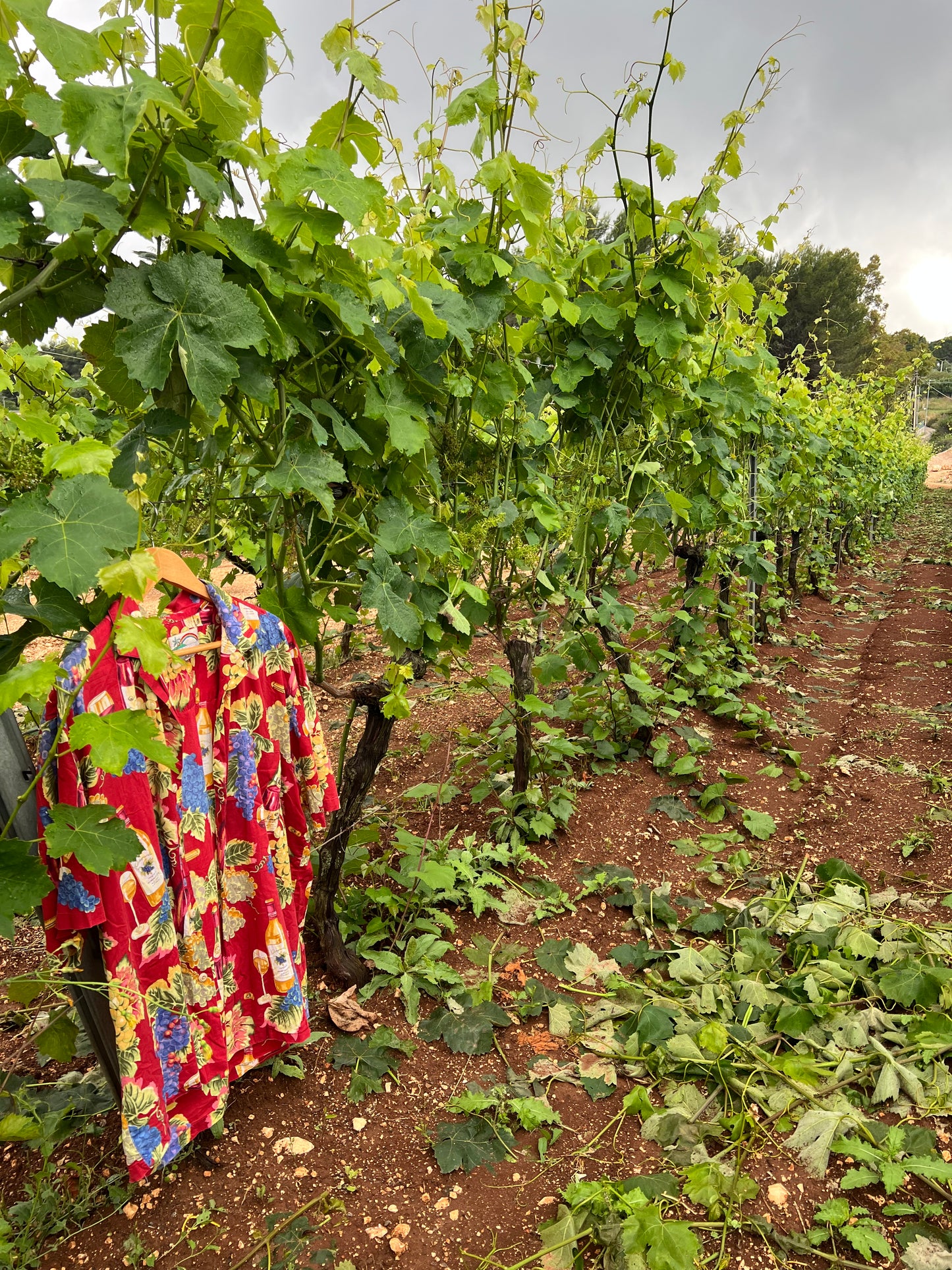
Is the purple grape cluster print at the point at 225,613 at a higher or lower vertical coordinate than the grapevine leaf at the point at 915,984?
higher

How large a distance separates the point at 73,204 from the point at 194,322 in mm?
223

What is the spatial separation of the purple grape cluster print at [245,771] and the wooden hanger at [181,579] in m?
A: 0.23

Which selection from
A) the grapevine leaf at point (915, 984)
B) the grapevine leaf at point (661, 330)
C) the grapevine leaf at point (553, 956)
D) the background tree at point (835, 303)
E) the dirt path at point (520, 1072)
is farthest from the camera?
the background tree at point (835, 303)

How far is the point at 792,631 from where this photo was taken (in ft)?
22.6

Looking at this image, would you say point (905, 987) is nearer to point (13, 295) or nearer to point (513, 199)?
point (513, 199)

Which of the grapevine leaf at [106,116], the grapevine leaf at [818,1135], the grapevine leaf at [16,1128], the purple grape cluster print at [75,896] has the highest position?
the grapevine leaf at [106,116]

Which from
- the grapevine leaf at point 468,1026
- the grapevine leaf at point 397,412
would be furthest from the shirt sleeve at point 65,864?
the grapevine leaf at point 468,1026

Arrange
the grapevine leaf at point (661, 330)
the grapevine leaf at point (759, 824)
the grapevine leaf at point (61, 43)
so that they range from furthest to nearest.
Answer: the grapevine leaf at point (759, 824)
the grapevine leaf at point (661, 330)
the grapevine leaf at point (61, 43)

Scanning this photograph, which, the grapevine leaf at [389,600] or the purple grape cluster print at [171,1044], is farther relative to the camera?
the grapevine leaf at [389,600]

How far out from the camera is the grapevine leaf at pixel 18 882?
3.34 ft

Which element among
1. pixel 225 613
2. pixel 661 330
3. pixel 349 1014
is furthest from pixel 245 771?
pixel 661 330

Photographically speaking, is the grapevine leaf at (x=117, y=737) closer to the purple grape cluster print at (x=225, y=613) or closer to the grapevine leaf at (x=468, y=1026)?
the purple grape cluster print at (x=225, y=613)

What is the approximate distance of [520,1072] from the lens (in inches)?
83.0

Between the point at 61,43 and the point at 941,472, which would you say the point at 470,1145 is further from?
the point at 941,472
